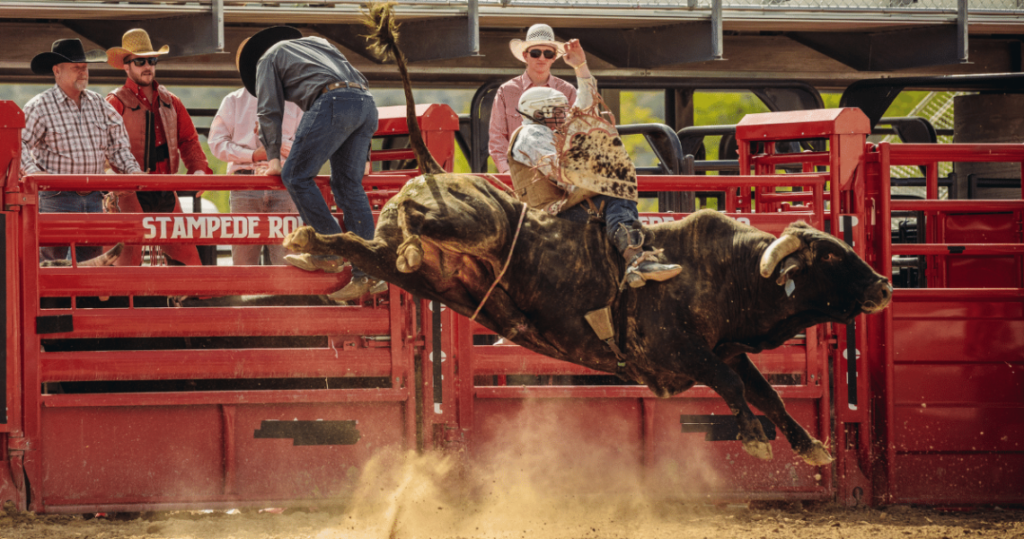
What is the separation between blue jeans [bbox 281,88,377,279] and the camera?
5094mm

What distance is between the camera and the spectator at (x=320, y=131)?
511 centimetres

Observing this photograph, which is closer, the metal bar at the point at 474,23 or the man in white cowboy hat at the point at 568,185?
the man in white cowboy hat at the point at 568,185

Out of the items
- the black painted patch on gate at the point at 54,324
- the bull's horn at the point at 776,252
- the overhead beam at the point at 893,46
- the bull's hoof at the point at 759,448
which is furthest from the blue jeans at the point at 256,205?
the overhead beam at the point at 893,46

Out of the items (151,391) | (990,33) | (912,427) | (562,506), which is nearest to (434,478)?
→ (562,506)

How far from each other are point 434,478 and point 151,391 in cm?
164

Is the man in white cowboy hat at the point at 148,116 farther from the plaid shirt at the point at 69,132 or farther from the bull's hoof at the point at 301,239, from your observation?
the bull's hoof at the point at 301,239

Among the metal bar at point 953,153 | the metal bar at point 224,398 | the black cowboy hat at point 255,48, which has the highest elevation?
the black cowboy hat at point 255,48

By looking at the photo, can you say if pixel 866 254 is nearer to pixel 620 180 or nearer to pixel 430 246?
pixel 620 180

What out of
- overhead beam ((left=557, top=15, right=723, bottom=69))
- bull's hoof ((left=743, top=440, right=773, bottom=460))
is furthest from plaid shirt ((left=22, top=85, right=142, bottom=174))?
overhead beam ((left=557, top=15, right=723, bottom=69))

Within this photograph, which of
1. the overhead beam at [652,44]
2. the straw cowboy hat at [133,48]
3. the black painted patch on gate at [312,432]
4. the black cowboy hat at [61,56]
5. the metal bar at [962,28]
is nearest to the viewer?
the black painted patch on gate at [312,432]

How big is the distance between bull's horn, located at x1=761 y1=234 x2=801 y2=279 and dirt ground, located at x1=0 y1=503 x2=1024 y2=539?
61.8 inches

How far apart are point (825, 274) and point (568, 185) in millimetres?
1226

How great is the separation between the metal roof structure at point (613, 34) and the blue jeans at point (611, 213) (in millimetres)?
4075

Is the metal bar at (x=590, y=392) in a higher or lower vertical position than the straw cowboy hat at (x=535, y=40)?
lower
